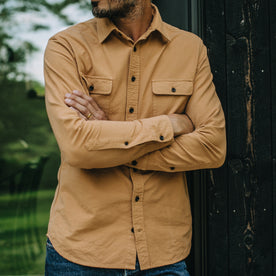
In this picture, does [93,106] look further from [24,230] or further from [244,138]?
[24,230]

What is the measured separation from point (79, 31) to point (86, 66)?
0.22 meters

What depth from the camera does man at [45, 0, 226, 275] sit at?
1629 mm

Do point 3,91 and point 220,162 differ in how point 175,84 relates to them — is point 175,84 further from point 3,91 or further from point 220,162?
point 3,91

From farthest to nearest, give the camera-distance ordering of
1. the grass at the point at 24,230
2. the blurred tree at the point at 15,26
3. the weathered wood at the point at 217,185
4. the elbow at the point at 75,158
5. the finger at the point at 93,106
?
the blurred tree at the point at 15,26, the grass at the point at 24,230, the weathered wood at the point at 217,185, the finger at the point at 93,106, the elbow at the point at 75,158

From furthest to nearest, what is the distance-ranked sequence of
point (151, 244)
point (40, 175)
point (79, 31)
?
1. point (40, 175)
2. point (79, 31)
3. point (151, 244)

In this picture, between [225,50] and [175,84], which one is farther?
Answer: [225,50]

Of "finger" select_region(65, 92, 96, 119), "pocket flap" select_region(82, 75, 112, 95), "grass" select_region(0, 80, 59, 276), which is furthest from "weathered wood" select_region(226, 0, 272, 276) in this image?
"grass" select_region(0, 80, 59, 276)

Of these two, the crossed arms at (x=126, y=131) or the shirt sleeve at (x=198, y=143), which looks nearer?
the crossed arms at (x=126, y=131)

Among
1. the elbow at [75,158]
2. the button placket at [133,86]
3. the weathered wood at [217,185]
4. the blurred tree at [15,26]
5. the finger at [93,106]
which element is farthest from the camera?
the blurred tree at [15,26]

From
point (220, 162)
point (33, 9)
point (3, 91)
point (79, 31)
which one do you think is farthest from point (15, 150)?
point (220, 162)

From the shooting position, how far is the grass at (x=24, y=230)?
4048 millimetres

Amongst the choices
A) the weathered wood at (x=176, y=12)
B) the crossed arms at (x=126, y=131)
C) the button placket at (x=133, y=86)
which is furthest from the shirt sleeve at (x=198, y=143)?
the weathered wood at (x=176, y=12)

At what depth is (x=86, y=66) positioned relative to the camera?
178 centimetres

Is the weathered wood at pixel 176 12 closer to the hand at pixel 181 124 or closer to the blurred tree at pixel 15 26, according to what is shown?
the hand at pixel 181 124
